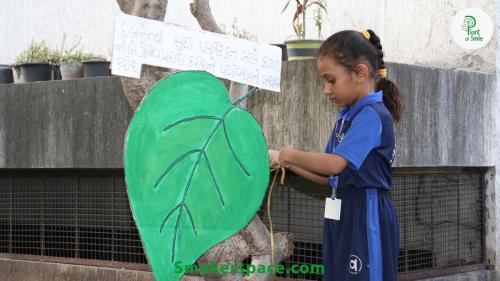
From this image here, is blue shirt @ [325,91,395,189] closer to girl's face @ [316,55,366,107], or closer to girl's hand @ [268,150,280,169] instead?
girl's face @ [316,55,366,107]

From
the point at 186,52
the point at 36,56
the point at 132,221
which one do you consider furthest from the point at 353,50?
the point at 36,56

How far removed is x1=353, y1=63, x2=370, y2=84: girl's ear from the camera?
339 cm

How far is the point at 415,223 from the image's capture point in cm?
565

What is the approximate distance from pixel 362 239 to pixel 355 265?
0.10 metres

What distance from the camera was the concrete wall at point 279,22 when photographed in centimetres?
607

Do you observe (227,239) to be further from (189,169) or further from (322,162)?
(322,162)

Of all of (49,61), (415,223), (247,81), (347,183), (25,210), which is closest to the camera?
(347,183)

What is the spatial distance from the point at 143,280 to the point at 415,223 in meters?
1.84

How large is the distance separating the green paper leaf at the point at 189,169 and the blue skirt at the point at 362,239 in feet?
1.16

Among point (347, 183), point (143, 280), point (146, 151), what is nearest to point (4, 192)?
point (143, 280)

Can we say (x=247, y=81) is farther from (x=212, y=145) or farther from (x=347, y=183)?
(x=347, y=183)

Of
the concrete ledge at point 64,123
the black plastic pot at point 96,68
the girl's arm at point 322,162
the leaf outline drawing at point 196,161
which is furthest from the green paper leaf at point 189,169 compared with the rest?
the black plastic pot at point 96,68

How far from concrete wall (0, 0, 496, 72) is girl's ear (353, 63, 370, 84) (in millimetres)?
2720

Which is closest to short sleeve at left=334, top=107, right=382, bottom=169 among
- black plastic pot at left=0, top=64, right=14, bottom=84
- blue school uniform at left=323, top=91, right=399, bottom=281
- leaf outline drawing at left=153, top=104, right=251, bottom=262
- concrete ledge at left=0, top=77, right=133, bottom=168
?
blue school uniform at left=323, top=91, right=399, bottom=281
